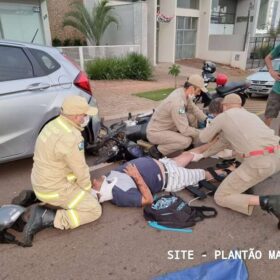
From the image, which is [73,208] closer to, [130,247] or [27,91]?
[130,247]

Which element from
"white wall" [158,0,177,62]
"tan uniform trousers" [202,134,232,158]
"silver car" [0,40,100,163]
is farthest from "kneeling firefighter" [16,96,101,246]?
"white wall" [158,0,177,62]

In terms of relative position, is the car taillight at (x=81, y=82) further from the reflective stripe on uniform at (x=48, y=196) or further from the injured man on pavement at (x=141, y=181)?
the reflective stripe on uniform at (x=48, y=196)

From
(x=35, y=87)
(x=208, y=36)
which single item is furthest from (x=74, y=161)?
(x=208, y=36)

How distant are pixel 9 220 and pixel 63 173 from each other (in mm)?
602

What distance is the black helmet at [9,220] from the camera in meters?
2.37

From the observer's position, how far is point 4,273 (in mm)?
2201

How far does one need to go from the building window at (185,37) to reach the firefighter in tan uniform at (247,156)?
17.9m

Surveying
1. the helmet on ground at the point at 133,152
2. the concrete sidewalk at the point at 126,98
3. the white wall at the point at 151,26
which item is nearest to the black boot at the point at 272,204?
the helmet on ground at the point at 133,152

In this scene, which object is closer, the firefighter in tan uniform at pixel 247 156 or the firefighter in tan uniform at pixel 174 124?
the firefighter in tan uniform at pixel 247 156

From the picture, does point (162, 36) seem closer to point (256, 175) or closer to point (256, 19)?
point (256, 19)

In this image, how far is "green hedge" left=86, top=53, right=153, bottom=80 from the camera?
1113cm

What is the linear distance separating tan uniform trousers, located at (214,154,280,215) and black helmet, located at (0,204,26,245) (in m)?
2.01

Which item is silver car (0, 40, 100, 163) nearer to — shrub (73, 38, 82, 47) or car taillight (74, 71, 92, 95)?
car taillight (74, 71, 92, 95)

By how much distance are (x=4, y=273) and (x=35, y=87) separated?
7.09 feet
